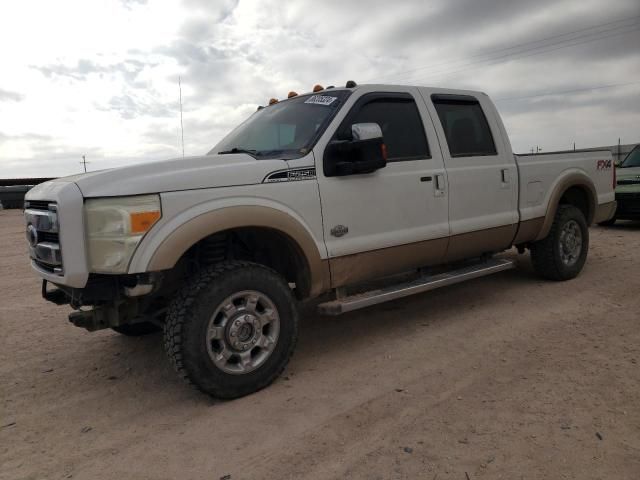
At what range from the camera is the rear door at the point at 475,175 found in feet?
14.8

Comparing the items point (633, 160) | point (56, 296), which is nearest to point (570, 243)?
point (56, 296)

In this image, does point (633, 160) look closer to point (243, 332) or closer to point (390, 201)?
point (390, 201)

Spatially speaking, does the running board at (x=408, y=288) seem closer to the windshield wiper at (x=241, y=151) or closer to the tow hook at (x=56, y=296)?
the windshield wiper at (x=241, y=151)

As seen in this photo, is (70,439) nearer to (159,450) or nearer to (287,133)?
(159,450)

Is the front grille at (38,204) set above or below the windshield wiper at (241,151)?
below

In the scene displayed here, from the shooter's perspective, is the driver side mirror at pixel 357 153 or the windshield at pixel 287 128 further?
the windshield at pixel 287 128

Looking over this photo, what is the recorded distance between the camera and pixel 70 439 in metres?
2.91

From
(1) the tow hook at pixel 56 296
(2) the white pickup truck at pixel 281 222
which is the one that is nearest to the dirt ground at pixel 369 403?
(2) the white pickup truck at pixel 281 222

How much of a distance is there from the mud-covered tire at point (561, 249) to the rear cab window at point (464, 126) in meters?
1.34

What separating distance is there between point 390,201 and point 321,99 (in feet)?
3.35

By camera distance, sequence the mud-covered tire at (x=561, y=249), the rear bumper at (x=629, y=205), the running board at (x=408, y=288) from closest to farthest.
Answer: the running board at (x=408, y=288) → the mud-covered tire at (x=561, y=249) → the rear bumper at (x=629, y=205)

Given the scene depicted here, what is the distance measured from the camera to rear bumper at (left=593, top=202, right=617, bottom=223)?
6.16 m

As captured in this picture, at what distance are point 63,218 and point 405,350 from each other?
8.45 ft

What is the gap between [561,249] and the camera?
5.71 metres
